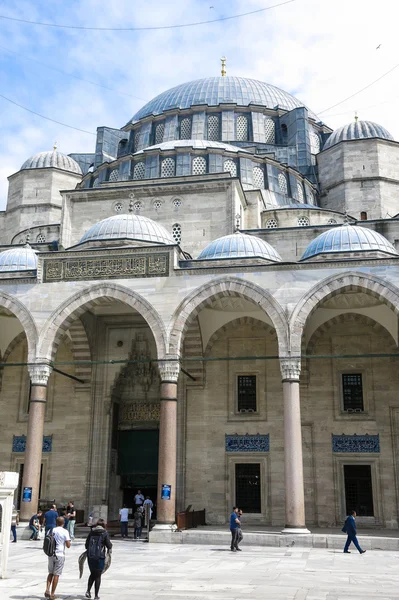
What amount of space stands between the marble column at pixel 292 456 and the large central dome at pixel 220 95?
16.7m

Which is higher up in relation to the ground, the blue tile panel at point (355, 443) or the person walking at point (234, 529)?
the blue tile panel at point (355, 443)

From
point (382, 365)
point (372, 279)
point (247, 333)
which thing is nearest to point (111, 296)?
point (247, 333)

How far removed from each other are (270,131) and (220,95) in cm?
311

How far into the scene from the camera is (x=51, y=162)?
2506 cm

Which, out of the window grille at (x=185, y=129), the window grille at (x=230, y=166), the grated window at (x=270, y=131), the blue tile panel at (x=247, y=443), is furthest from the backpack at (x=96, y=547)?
the grated window at (x=270, y=131)

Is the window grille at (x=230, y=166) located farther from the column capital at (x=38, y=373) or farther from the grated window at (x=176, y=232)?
the column capital at (x=38, y=373)

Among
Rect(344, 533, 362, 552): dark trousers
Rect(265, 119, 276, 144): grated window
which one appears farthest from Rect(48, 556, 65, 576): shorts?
Rect(265, 119, 276, 144): grated window

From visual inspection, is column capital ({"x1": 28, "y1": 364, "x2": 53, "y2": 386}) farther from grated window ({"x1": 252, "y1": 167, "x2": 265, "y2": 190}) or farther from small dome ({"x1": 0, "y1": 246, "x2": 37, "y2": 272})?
grated window ({"x1": 252, "y1": 167, "x2": 265, "y2": 190})

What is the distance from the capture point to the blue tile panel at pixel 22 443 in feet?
58.2

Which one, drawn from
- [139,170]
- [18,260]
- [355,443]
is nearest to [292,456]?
[355,443]

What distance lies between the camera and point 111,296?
15039 mm

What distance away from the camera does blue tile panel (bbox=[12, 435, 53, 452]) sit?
17.7 m

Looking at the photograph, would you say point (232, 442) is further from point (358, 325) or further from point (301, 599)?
point (301, 599)

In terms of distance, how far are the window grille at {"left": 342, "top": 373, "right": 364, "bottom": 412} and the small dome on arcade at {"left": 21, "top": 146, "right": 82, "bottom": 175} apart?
45.8ft
